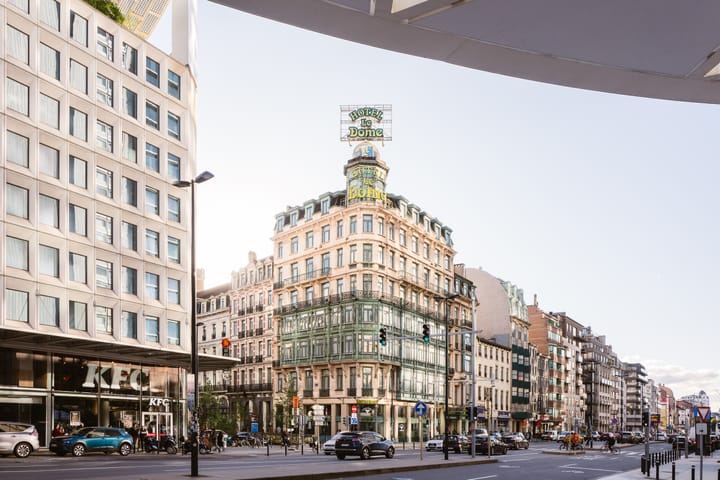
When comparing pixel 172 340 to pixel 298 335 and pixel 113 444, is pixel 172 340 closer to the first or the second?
pixel 113 444

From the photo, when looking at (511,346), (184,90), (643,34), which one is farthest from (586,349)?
(643,34)

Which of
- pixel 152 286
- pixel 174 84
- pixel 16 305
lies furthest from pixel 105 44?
pixel 16 305

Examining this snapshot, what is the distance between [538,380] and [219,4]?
13068 centimetres

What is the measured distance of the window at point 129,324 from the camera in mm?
44625

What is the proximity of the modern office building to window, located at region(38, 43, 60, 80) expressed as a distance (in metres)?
0.07

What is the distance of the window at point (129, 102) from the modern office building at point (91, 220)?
0.11m

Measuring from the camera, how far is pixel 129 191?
153ft

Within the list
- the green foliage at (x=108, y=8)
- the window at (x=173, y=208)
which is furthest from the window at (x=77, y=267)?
the green foliage at (x=108, y=8)

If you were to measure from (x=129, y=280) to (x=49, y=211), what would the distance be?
Result: 7.41 meters

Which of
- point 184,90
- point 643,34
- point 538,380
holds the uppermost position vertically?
point 184,90

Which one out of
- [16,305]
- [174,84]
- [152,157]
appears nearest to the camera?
[16,305]

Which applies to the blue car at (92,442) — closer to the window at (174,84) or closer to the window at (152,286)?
the window at (152,286)

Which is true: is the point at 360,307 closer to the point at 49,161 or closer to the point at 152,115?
the point at 152,115

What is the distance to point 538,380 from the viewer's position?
12938 cm
